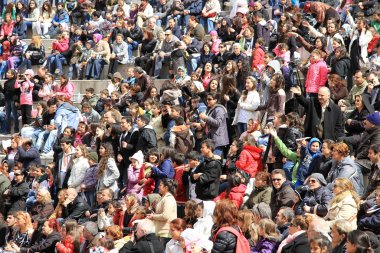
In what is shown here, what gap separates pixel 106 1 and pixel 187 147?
11480 millimetres

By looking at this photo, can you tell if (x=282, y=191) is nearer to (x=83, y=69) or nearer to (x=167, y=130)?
(x=167, y=130)

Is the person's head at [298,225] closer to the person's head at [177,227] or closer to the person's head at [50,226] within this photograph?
the person's head at [177,227]

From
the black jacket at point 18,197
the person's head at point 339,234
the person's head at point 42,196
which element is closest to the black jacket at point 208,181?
the person's head at point 42,196

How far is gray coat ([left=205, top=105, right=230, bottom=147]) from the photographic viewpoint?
20.6 meters

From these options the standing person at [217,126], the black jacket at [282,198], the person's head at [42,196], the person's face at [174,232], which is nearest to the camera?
the person's face at [174,232]

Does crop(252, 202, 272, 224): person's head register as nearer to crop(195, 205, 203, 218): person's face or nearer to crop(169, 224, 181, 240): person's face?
crop(195, 205, 203, 218): person's face

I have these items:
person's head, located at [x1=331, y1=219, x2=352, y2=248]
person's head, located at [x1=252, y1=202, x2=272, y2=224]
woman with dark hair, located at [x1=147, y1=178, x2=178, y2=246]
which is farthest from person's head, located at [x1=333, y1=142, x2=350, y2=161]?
person's head, located at [x1=331, y1=219, x2=352, y2=248]

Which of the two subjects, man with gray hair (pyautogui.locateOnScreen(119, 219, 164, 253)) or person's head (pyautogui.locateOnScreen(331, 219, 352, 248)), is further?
man with gray hair (pyautogui.locateOnScreen(119, 219, 164, 253))

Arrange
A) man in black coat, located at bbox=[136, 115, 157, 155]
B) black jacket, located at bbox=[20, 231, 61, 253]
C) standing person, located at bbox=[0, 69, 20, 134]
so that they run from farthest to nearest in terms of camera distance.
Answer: standing person, located at bbox=[0, 69, 20, 134] < man in black coat, located at bbox=[136, 115, 157, 155] < black jacket, located at bbox=[20, 231, 61, 253]

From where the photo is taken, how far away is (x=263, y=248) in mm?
14695

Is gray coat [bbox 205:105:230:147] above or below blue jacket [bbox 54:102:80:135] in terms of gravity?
above

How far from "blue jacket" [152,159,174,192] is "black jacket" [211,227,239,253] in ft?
15.5

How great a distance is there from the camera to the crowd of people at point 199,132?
1540cm

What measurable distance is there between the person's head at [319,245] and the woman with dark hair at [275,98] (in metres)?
7.44
